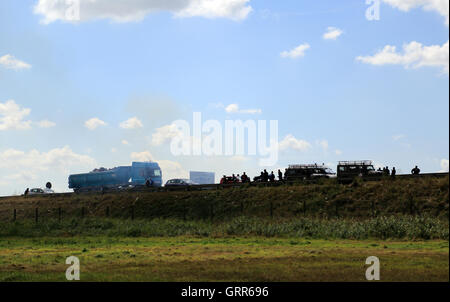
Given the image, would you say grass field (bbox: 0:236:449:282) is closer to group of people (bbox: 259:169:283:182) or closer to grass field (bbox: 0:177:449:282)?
grass field (bbox: 0:177:449:282)

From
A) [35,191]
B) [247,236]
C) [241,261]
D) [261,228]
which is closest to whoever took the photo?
[241,261]

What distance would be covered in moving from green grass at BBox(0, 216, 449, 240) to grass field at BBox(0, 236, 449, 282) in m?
2.29

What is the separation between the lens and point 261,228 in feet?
149

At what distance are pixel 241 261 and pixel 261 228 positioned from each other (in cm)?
1847

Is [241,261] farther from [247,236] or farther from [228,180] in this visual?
[228,180]

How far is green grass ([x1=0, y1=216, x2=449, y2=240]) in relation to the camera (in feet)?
128

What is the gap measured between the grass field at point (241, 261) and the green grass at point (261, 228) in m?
2.29

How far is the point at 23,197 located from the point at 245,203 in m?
40.5

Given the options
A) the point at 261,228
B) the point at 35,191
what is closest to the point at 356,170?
the point at 261,228

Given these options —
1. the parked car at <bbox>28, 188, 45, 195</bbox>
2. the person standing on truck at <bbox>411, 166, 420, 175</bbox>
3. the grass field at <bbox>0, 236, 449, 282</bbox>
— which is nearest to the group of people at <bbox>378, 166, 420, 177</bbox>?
the person standing on truck at <bbox>411, 166, 420, 175</bbox>

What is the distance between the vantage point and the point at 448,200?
2005 inches

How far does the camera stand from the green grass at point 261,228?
39.2 metres

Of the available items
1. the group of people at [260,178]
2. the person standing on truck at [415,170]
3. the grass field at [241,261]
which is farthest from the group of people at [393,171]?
the grass field at [241,261]

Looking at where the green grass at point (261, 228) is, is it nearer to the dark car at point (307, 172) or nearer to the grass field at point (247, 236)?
the grass field at point (247, 236)
